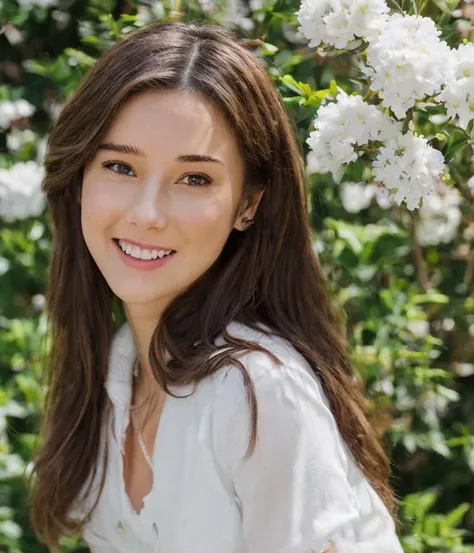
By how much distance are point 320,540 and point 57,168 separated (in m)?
0.80

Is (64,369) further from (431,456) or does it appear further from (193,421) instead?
(431,456)

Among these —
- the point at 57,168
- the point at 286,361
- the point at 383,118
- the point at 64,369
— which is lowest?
the point at 64,369

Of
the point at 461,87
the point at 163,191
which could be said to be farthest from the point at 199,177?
the point at 461,87

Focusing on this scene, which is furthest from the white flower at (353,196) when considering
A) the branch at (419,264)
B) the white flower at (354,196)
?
the branch at (419,264)

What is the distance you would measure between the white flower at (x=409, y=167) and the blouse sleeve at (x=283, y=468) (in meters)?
0.35

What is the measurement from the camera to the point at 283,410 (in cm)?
154

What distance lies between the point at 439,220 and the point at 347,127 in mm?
1081

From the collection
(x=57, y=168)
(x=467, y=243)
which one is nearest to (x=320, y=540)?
(x=57, y=168)

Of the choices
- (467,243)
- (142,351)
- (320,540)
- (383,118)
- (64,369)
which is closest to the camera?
(320,540)

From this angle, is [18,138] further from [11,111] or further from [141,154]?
[141,154]

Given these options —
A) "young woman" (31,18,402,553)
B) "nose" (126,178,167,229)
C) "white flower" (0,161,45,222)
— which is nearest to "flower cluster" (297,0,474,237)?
"young woman" (31,18,402,553)

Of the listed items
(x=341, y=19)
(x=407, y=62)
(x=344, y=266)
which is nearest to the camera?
(x=407, y=62)

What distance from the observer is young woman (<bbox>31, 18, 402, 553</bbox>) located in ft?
5.11

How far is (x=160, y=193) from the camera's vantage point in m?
1.58
